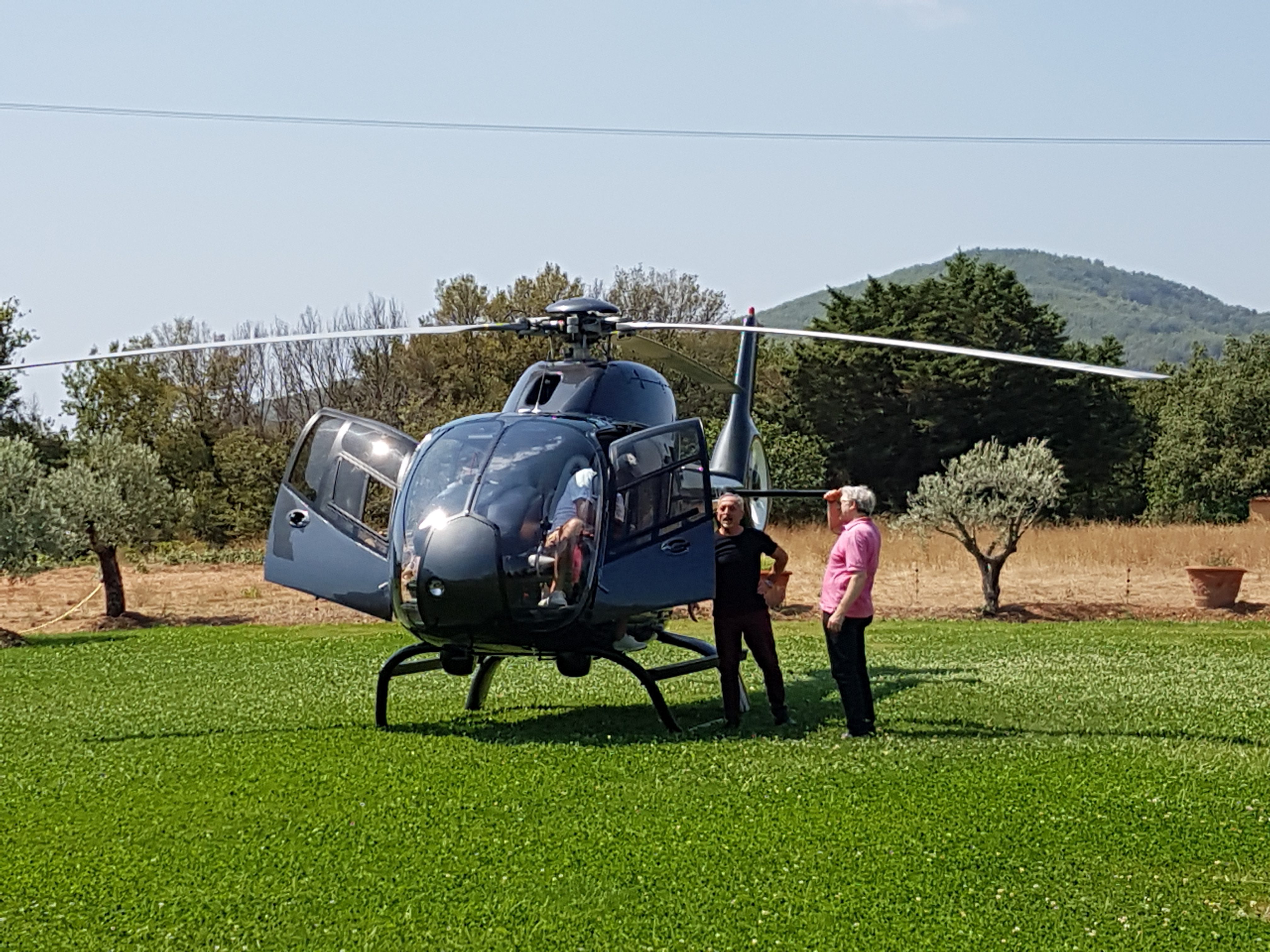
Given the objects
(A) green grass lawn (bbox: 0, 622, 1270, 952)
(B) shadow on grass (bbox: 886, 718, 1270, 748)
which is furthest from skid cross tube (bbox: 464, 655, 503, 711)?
(B) shadow on grass (bbox: 886, 718, 1270, 748)

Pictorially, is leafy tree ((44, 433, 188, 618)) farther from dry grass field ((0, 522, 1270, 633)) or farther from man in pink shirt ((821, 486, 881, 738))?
man in pink shirt ((821, 486, 881, 738))

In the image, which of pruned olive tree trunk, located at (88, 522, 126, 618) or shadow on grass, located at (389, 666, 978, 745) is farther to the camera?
pruned olive tree trunk, located at (88, 522, 126, 618)

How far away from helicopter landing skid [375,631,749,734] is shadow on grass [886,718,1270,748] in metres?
1.50

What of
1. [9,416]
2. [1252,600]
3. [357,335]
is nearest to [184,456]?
[9,416]

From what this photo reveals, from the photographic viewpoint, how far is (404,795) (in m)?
7.97

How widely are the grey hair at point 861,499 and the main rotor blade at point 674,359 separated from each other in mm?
1984

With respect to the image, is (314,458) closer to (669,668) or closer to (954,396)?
(669,668)

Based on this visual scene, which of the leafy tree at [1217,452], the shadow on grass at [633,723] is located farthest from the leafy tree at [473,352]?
the shadow on grass at [633,723]

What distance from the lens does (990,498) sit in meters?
23.1

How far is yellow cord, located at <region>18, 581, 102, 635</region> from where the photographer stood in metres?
24.9

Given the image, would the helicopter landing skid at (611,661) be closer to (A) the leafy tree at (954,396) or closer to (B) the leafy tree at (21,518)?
(B) the leafy tree at (21,518)

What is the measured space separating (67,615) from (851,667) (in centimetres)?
2136

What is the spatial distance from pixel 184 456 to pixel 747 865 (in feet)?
140

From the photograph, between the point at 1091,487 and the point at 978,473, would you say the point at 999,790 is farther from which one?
the point at 1091,487
